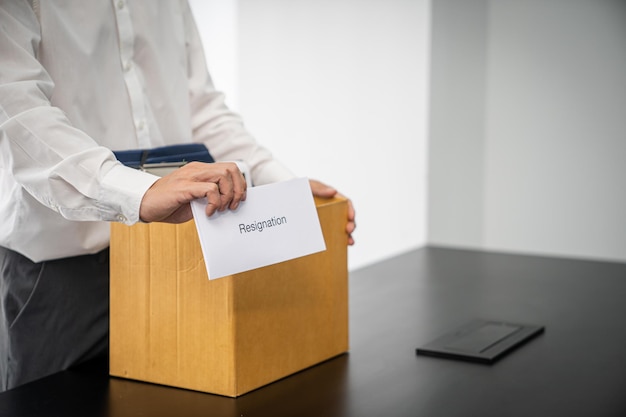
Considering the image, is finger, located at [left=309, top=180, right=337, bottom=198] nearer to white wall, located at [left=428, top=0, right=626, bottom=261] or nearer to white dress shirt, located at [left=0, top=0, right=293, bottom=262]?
white dress shirt, located at [left=0, top=0, right=293, bottom=262]

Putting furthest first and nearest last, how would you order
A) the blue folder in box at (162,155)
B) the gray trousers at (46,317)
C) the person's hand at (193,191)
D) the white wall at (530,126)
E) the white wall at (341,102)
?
the white wall at (341,102) < the white wall at (530,126) < the gray trousers at (46,317) < the blue folder in box at (162,155) < the person's hand at (193,191)

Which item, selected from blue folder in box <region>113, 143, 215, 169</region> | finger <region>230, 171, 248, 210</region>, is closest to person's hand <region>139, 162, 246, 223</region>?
finger <region>230, 171, 248, 210</region>

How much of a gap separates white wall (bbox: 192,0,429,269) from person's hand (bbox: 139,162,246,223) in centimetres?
321

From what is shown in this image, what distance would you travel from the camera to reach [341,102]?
439 centimetres

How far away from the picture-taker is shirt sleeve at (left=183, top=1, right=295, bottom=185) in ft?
5.73

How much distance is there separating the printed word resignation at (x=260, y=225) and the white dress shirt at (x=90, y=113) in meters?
0.15

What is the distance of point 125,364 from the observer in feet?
4.17

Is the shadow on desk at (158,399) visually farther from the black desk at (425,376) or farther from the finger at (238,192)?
the finger at (238,192)

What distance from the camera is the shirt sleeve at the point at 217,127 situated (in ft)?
5.73

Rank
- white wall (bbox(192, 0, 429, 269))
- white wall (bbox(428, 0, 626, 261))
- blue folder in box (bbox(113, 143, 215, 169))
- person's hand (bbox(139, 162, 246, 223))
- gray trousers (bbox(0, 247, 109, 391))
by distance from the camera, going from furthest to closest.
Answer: white wall (bbox(192, 0, 429, 269)), white wall (bbox(428, 0, 626, 261)), gray trousers (bbox(0, 247, 109, 391)), blue folder in box (bbox(113, 143, 215, 169)), person's hand (bbox(139, 162, 246, 223))

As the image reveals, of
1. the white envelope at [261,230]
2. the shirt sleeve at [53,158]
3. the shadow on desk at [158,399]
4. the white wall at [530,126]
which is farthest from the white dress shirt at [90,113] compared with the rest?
the white wall at [530,126]

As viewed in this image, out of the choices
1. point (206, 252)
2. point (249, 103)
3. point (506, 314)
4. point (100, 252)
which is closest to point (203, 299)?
point (206, 252)

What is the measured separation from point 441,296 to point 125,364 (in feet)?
2.60

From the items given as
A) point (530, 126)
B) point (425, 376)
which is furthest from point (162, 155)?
point (530, 126)
